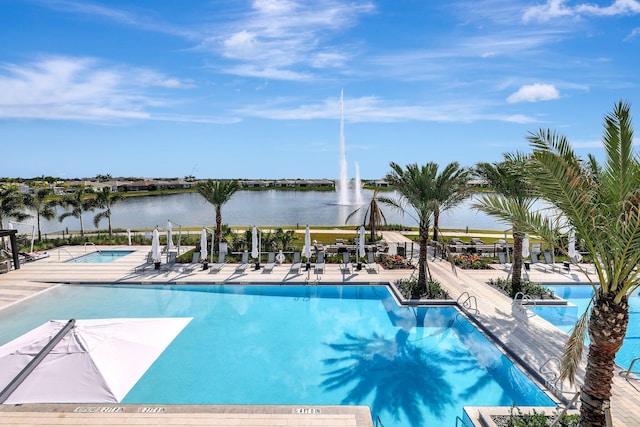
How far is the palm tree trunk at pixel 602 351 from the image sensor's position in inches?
231

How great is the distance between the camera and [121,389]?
6.67 meters

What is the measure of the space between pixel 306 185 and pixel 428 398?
146 m

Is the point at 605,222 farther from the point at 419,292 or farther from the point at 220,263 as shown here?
the point at 220,263

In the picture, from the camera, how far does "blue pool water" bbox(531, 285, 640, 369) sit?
11.1 metres

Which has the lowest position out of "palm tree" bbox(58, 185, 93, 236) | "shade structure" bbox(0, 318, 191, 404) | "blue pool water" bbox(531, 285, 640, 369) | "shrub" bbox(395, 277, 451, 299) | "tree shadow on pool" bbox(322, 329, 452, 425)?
"tree shadow on pool" bbox(322, 329, 452, 425)

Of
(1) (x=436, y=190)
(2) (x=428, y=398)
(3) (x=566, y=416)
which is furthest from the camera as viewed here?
(1) (x=436, y=190)

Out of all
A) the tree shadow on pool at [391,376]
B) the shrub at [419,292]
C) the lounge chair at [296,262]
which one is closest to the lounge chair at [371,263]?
the shrub at [419,292]

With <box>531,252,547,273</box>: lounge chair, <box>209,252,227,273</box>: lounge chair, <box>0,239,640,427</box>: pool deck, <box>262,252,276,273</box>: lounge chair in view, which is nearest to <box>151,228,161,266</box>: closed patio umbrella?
<box>0,239,640,427</box>: pool deck

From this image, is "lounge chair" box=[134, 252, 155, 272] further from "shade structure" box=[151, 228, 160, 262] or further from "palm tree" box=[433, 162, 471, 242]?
"palm tree" box=[433, 162, 471, 242]

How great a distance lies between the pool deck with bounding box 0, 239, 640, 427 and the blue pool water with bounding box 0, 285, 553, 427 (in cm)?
66

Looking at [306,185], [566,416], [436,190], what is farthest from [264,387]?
[306,185]

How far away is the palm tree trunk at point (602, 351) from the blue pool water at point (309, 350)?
270 cm

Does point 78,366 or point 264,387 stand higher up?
point 78,366

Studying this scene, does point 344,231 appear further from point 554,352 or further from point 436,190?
point 554,352
